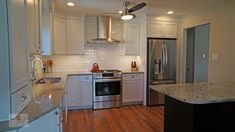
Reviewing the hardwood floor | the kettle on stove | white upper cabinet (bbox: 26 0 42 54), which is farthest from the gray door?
white upper cabinet (bbox: 26 0 42 54)

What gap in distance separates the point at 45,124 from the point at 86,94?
287 cm

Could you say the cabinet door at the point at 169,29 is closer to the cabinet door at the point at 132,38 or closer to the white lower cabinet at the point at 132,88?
the cabinet door at the point at 132,38

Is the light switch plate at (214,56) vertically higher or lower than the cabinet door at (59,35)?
lower

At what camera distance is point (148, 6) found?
3.90 metres

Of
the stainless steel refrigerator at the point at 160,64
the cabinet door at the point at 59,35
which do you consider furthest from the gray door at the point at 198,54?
the cabinet door at the point at 59,35

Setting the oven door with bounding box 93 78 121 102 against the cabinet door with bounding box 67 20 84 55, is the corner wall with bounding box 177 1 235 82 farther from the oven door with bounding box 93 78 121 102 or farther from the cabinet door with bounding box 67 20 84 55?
the cabinet door with bounding box 67 20 84 55

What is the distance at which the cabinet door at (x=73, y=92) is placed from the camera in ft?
13.9

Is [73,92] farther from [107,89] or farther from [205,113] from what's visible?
[205,113]

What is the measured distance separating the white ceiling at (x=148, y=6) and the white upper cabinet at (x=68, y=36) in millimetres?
293

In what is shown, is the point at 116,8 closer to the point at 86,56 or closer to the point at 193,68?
the point at 86,56

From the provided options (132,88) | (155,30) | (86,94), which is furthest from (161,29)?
(86,94)

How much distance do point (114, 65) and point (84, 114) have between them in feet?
5.87

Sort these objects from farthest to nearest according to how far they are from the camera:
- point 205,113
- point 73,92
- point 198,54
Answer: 1. point 198,54
2. point 73,92
3. point 205,113

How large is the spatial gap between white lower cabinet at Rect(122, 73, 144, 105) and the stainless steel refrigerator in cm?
25
